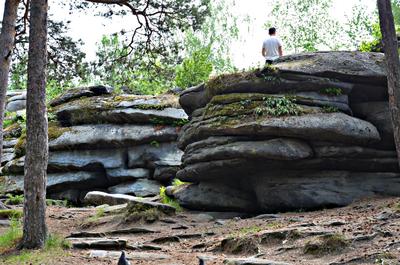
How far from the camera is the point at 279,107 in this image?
13695 millimetres

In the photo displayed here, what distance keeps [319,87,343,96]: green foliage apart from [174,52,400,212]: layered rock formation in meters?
0.04

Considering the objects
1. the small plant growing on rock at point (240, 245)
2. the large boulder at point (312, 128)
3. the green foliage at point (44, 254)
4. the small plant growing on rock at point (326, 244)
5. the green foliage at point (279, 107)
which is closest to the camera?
the small plant growing on rock at point (326, 244)

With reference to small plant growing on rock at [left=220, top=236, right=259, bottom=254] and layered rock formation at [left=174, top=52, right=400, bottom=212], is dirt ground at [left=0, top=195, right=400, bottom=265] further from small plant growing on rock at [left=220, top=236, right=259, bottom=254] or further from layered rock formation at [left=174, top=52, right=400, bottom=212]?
layered rock formation at [left=174, top=52, right=400, bottom=212]

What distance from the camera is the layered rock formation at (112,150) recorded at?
65.8 feet

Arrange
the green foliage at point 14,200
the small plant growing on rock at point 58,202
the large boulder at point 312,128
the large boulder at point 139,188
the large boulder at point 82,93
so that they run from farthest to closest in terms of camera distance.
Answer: the large boulder at point 82,93 → the large boulder at point 139,188 → the small plant growing on rock at point 58,202 → the green foliage at point 14,200 → the large boulder at point 312,128

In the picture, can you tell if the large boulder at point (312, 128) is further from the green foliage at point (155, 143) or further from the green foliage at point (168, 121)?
the green foliage at point (168, 121)

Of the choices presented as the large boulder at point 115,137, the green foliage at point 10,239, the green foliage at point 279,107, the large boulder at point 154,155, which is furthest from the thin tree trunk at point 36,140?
the large boulder at point 115,137

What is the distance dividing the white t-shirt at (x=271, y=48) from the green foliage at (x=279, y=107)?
2.39m

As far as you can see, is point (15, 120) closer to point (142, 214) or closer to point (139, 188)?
point (139, 188)

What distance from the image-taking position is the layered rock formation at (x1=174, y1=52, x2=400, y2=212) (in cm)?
1312

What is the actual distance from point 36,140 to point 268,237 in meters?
5.93

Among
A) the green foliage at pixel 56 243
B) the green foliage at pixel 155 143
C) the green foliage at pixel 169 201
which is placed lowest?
the green foliage at pixel 56 243

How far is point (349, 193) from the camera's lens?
509 inches

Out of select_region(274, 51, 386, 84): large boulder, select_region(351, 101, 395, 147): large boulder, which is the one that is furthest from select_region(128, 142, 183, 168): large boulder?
select_region(351, 101, 395, 147): large boulder
